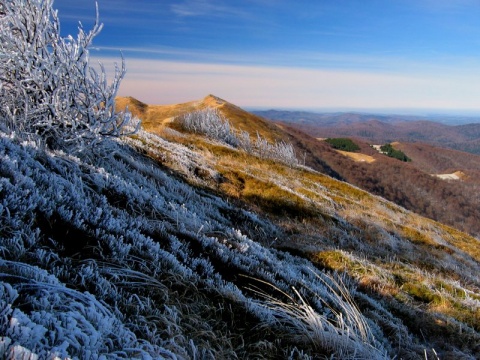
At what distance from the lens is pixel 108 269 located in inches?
150

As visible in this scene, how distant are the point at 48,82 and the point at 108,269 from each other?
6.29 meters

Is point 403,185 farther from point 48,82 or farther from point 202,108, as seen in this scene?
point 48,82

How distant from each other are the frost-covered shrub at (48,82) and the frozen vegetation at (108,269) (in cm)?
3

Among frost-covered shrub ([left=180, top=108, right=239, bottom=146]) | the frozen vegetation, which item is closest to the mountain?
the frozen vegetation

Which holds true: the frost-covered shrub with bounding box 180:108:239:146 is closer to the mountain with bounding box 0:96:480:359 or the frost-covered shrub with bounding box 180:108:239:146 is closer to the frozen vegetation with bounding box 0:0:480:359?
the mountain with bounding box 0:96:480:359

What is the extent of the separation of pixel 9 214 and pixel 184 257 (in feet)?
7.25

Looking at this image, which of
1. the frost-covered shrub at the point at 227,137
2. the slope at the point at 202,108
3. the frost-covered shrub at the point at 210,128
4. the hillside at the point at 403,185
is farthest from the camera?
the hillside at the point at 403,185

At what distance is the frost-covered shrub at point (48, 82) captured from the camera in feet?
26.1

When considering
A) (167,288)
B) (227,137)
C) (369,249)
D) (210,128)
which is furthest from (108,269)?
(227,137)

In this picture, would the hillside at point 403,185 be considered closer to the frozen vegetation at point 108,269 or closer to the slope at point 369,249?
Result: the slope at point 369,249

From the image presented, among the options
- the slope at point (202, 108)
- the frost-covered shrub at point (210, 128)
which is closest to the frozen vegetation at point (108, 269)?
the frost-covered shrub at point (210, 128)

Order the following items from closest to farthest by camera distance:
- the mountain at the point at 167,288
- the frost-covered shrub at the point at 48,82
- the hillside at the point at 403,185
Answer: the mountain at the point at 167,288 < the frost-covered shrub at the point at 48,82 < the hillside at the point at 403,185

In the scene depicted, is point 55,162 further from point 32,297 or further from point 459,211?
point 459,211

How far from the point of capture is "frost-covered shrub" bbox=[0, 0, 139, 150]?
7965mm
